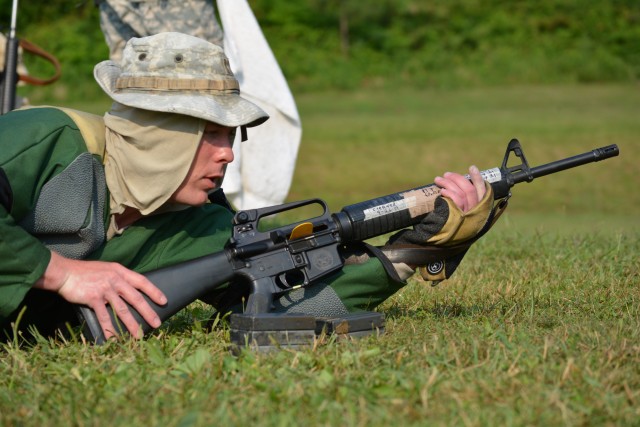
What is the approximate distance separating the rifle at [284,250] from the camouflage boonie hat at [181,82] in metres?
0.40

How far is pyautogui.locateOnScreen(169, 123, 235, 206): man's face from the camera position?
12.2 ft

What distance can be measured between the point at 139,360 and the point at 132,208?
689 millimetres

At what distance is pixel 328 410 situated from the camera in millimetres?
2891

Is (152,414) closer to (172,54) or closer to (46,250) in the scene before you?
(46,250)

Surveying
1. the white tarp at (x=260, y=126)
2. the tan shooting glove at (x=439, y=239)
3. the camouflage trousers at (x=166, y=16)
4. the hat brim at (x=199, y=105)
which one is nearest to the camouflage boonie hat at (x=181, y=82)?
the hat brim at (x=199, y=105)

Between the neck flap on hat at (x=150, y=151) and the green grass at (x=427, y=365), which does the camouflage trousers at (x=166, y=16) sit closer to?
the green grass at (x=427, y=365)

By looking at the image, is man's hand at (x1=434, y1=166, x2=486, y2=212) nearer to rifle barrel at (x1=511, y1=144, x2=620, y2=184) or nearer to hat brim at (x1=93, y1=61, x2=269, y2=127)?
rifle barrel at (x1=511, y1=144, x2=620, y2=184)

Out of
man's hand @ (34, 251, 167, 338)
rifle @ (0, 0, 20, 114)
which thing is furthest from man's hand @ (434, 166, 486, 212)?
rifle @ (0, 0, 20, 114)

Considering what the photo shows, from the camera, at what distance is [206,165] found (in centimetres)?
373

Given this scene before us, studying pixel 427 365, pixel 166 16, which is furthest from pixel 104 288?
pixel 166 16

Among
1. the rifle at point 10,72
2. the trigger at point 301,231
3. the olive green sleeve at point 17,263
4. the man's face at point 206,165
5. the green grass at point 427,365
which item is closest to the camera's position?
the green grass at point 427,365

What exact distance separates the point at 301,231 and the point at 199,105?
634 mm

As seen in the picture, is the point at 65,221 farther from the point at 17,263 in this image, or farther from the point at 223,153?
the point at 223,153

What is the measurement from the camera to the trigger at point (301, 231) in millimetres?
3879
